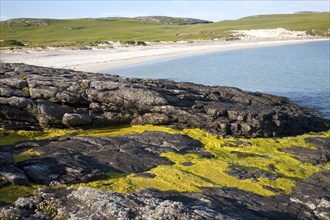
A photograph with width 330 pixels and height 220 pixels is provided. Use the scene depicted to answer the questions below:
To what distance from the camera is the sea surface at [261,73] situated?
57719 mm

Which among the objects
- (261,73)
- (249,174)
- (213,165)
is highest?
(261,73)

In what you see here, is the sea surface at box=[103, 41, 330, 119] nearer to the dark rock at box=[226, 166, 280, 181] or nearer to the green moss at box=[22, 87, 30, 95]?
the dark rock at box=[226, 166, 280, 181]

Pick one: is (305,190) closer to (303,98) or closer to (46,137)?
(46,137)

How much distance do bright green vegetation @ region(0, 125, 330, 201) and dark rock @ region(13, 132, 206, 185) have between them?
864 millimetres

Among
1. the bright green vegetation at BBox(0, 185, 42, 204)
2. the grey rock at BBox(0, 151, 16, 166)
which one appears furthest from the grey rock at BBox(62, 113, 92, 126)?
the bright green vegetation at BBox(0, 185, 42, 204)

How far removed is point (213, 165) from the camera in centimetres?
2292

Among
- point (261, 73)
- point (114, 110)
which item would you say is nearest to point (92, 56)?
point (261, 73)

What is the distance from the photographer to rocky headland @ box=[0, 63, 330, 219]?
616 inches

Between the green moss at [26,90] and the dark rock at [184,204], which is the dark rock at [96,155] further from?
the green moss at [26,90]

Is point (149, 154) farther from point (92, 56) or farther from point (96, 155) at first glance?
point (92, 56)

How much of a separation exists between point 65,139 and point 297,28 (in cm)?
19330

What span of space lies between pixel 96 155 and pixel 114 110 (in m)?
8.21

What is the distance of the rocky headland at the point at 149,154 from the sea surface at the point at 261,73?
18.8m

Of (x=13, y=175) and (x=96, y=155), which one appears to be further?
(x=96, y=155)
